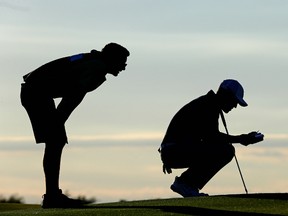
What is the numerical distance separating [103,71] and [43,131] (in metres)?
1.41

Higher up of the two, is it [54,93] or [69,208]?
[54,93]

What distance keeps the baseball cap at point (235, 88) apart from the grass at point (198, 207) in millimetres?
1762

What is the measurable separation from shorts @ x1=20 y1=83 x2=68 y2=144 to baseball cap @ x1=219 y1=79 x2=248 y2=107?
9.50ft

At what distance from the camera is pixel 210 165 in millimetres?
20172

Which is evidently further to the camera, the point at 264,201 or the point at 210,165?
the point at 210,165

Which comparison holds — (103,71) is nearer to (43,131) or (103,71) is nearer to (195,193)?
(43,131)

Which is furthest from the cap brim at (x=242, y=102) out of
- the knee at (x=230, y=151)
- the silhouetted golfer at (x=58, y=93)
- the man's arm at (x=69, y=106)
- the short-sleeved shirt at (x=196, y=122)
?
the man's arm at (x=69, y=106)

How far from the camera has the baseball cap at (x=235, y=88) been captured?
19.9 metres

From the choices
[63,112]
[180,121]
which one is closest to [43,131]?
[63,112]

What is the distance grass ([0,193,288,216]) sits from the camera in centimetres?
1708

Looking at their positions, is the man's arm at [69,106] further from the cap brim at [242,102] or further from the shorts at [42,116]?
the cap brim at [242,102]

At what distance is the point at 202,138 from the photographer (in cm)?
2011

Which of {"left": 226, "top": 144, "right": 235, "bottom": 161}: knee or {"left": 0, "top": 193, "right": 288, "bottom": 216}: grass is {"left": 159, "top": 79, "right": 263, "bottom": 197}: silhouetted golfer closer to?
{"left": 226, "top": 144, "right": 235, "bottom": 161}: knee

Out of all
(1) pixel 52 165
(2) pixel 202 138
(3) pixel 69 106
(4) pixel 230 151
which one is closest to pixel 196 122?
(2) pixel 202 138
